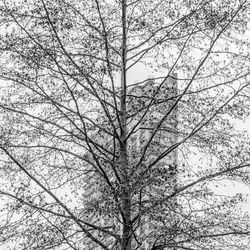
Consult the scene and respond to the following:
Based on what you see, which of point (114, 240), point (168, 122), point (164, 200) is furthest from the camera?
point (168, 122)

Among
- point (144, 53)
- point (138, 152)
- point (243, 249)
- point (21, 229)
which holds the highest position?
point (144, 53)

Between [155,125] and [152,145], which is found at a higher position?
[155,125]

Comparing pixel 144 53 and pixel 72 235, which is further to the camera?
pixel 144 53

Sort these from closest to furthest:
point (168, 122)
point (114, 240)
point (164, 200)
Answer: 1. point (164, 200)
2. point (114, 240)
3. point (168, 122)

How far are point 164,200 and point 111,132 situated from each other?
47.0 inches

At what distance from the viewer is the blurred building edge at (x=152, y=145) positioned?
20.6ft

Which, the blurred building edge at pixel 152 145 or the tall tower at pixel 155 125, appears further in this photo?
the tall tower at pixel 155 125

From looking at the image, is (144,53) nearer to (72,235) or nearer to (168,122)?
(168,122)

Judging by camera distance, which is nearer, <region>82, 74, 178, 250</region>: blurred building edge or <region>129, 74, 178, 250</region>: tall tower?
<region>82, 74, 178, 250</region>: blurred building edge

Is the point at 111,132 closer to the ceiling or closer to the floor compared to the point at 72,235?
closer to the ceiling

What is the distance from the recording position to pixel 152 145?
7.15 meters

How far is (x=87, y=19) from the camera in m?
7.40

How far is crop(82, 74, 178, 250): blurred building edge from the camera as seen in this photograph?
6.28 metres

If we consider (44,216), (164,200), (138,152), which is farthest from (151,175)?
(44,216)
